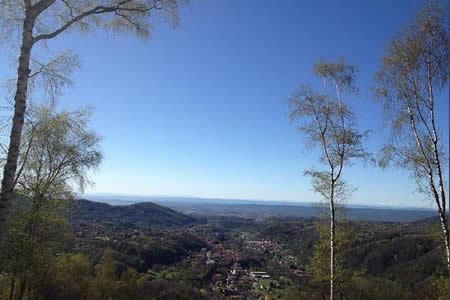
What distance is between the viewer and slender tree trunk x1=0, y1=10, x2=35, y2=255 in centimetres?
381

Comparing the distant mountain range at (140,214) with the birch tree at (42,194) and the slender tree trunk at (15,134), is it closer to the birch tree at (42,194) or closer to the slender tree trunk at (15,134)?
the birch tree at (42,194)

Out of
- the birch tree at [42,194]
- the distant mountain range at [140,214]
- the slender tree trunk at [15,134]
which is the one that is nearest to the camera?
the slender tree trunk at [15,134]

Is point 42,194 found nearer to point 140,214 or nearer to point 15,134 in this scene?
point 15,134

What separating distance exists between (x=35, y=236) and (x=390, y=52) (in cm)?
1056

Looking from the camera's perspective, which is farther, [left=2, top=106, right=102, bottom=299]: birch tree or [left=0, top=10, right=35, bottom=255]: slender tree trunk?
[left=2, top=106, right=102, bottom=299]: birch tree

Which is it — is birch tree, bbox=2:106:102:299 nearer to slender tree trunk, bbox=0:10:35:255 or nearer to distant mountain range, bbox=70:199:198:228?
slender tree trunk, bbox=0:10:35:255

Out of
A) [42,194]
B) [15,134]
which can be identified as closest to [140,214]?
[42,194]

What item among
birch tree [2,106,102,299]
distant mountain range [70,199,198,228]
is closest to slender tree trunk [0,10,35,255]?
birch tree [2,106,102,299]

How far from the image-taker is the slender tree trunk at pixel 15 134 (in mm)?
3811

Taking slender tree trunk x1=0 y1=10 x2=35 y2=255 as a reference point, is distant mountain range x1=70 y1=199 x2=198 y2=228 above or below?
below

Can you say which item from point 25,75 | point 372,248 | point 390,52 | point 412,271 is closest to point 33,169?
point 25,75

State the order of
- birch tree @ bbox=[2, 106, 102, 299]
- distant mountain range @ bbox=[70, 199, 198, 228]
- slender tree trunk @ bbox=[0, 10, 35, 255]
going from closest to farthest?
slender tree trunk @ bbox=[0, 10, 35, 255]
birch tree @ bbox=[2, 106, 102, 299]
distant mountain range @ bbox=[70, 199, 198, 228]

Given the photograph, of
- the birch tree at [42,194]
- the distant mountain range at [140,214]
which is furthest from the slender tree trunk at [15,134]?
the distant mountain range at [140,214]

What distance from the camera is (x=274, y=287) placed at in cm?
3466
